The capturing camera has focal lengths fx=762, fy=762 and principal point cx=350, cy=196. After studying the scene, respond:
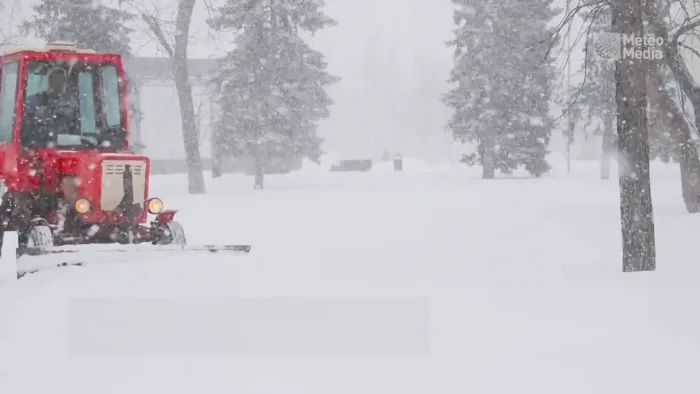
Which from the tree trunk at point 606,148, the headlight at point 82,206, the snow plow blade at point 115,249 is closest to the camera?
the snow plow blade at point 115,249

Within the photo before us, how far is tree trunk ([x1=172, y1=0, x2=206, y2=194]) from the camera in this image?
2733 centimetres

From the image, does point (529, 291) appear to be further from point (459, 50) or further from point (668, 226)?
point (459, 50)

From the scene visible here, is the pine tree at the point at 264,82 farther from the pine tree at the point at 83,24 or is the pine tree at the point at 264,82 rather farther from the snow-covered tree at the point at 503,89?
the snow-covered tree at the point at 503,89

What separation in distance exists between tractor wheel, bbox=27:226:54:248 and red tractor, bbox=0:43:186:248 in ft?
2.02

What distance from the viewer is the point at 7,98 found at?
10312 millimetres

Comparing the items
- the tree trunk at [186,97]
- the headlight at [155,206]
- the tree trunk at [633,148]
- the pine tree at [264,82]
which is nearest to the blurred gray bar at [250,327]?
the headlight at [155,206]

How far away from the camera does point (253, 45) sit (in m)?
28.6

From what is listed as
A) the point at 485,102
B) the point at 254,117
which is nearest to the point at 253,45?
the point at 254,117

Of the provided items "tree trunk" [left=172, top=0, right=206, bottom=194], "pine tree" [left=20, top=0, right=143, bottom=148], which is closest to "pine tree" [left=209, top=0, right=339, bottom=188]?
"tree trunk" [left=172, top=0, right=206, bottom=194]

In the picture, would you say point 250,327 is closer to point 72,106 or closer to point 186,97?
point 72,106

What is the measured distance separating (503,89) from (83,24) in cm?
1976

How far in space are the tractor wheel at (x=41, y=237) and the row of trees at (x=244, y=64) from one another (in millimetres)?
18585

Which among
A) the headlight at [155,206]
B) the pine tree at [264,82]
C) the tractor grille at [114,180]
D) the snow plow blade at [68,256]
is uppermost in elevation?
the pine tree at [264,82]

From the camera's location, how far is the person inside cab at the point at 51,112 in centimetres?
1005
